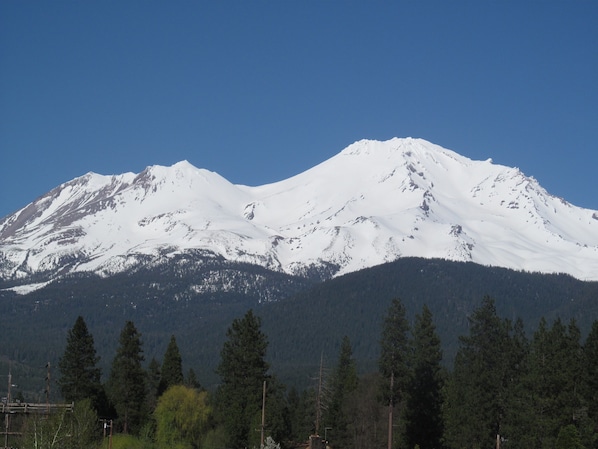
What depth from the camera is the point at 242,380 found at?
4087 inches

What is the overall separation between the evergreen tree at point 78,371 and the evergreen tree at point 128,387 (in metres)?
2.59

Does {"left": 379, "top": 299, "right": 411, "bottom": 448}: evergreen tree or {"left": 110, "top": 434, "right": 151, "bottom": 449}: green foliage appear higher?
{"left": 379, "top": 299, "right": 411, "bottom": 448}: evergreen tree

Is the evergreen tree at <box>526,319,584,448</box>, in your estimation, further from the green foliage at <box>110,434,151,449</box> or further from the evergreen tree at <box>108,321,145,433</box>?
the evergreen tree at <box>108,321,145,433</box>

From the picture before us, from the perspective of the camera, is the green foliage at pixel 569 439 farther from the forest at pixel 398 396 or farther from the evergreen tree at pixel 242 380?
the evergreen tree at pixel 242 380

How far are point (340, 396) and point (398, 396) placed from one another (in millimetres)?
29531

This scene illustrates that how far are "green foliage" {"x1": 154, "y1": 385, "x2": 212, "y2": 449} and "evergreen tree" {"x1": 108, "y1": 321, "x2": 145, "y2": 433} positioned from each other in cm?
202

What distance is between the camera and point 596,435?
72312 millimetres

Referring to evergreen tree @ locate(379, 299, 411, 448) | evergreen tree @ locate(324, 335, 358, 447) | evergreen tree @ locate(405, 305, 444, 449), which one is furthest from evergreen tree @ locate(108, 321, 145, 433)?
evergreen tree @ locate(405, 305, 444, 449)

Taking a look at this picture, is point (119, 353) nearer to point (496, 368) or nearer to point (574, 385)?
point (496, 368)

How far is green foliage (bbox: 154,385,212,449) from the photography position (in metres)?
106

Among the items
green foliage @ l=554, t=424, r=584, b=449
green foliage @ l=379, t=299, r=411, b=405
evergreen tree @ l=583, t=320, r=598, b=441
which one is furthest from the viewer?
green foliage @ l=379, t=299, r=411, b=405

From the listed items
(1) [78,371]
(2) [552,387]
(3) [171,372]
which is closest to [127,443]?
(1) [78,371]

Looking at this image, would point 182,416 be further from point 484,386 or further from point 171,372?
point 484,386

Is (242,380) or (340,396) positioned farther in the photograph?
(340,396)
